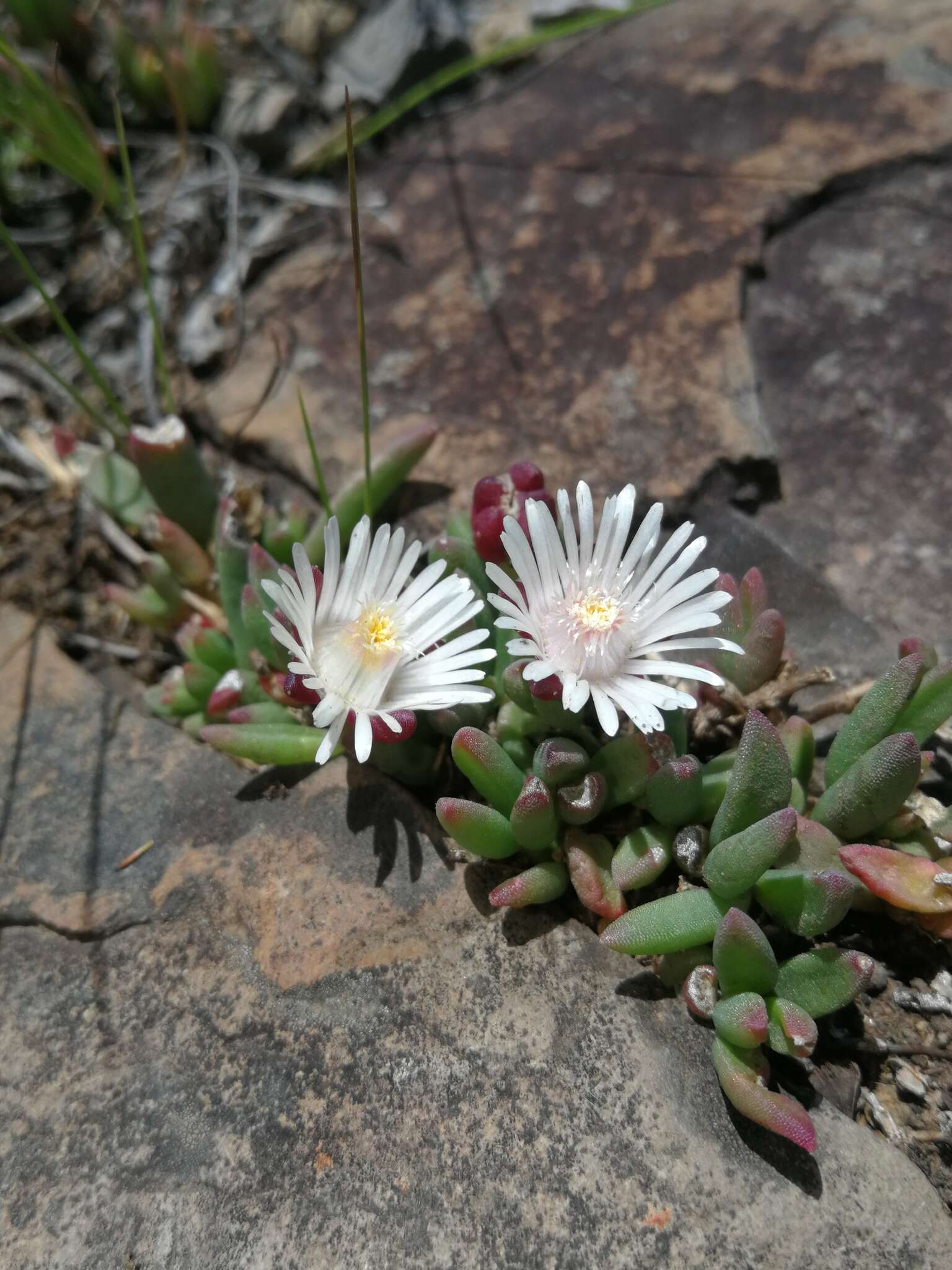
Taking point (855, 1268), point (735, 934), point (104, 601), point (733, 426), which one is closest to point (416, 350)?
point (733, 426)

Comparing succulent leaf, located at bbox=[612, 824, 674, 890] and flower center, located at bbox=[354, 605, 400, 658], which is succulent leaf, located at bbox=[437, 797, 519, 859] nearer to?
succulent leaf, located at bbox=[612, 824, 674, 890]

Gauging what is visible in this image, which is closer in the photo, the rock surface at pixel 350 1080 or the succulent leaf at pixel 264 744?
the rock surface at pixel 350 1080

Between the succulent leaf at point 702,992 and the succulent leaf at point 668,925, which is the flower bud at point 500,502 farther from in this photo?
the succulent leaf at point 702,992

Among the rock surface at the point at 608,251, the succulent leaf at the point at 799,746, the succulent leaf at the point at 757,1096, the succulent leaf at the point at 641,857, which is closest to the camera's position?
the succulent leaf at the point at 757,1096

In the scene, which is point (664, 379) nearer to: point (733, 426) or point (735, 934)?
point (733, 426)

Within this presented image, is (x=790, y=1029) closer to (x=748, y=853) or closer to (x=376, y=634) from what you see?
(x=748, y=853)

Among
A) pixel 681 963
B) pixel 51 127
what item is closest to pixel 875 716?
pixel 681 963

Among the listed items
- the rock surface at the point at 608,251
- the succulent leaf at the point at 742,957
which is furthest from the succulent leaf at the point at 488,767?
the rock surface at the point at 608,251
